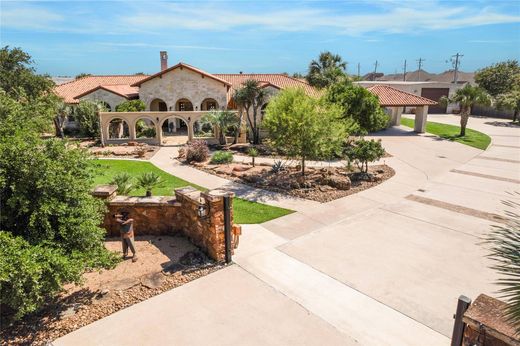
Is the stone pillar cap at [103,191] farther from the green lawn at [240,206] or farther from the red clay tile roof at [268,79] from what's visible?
the red clay tile roof at [268,79]

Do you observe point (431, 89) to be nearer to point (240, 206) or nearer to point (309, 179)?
point (309, 179)

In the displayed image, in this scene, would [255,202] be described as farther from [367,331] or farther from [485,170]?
[485,170]

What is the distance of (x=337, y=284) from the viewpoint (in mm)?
8188

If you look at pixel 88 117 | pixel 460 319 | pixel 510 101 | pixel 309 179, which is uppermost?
pixel 510 101

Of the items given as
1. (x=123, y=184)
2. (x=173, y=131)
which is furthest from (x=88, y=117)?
(x=123, y=184)

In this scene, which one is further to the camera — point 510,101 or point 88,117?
point 510,101

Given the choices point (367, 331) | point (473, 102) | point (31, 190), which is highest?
point (473, 102)

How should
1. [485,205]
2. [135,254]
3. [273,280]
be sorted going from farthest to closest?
[485,205] < [135,254] < [273,280]

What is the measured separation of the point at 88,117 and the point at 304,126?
22.8 m

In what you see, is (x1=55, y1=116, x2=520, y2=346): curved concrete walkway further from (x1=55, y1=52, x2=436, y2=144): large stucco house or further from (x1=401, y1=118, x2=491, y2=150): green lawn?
(x1=55, y1=52, x2=436, y2=144): large stucco house

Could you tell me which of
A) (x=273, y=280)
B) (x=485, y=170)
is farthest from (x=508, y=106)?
(x=273, y=280)

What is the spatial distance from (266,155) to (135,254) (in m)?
16.2

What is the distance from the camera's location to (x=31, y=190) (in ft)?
22.4

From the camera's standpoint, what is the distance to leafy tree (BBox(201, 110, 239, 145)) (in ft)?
88.6
